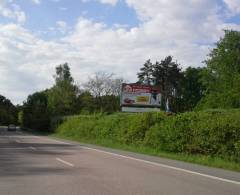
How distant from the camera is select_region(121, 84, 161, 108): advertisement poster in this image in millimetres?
50094

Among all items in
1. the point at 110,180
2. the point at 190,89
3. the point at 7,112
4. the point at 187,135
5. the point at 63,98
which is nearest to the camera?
the point at 110,180

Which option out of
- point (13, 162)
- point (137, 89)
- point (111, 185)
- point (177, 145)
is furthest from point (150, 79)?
point (111, 185)

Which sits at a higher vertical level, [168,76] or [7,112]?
[168,76]

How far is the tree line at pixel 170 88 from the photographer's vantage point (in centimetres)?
7712

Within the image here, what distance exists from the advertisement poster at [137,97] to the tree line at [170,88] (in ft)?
54.4

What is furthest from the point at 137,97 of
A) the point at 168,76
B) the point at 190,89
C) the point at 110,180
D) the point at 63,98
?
the point at 190,89

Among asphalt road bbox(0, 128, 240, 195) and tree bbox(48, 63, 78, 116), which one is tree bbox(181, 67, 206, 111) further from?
asphalt road bbox(0, 128, 240, 195)

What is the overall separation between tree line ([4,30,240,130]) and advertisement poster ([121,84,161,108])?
16586 mm

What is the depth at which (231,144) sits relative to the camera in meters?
20.9

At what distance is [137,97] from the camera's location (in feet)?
166

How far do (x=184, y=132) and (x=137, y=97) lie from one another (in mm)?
25509

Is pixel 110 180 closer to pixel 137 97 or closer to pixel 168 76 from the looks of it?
pixel 137 97

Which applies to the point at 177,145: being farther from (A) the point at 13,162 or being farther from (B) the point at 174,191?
(B) the point at 174,191

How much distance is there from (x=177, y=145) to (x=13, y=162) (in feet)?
31.1
